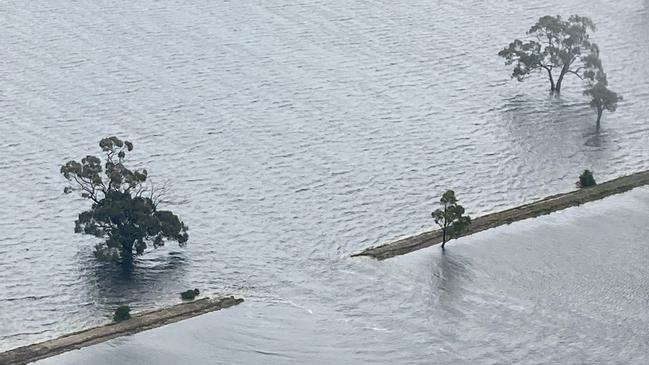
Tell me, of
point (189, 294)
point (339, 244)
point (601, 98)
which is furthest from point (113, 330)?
point (601, 98)

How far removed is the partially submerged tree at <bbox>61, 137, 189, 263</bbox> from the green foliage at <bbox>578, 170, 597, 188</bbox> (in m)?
41.9

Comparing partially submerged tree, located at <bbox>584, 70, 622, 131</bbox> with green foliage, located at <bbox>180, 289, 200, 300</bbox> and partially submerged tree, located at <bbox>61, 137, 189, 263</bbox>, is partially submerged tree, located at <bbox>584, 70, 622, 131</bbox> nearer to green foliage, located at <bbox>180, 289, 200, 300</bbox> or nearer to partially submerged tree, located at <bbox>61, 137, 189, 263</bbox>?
partially submerged tree, located at <bbox>61, 137, 189, 263</bbox>

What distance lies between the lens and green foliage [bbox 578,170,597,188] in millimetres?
179250

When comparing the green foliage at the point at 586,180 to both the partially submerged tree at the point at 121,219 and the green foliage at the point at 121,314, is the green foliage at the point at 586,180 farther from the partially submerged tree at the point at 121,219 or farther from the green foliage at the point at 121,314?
the green foliage at the point at 121,314

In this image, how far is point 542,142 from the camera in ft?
630

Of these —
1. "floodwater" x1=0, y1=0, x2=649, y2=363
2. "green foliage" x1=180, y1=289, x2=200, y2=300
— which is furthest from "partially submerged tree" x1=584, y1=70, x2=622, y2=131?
"green foliage" x1=180, y1=289, x2=200, y2=300

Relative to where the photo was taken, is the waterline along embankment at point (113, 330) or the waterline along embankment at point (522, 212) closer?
the waterline along embankment at point (113, 330)

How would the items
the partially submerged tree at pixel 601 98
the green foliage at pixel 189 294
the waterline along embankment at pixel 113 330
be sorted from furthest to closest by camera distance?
the partially submerged tree at pixel 601 98
the green foliage at pixel 189 294
the waterline along embankment at pixel 113 330

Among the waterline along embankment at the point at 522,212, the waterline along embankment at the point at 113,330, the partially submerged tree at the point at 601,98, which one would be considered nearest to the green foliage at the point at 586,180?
the waterline along embankment at the point at 522,212

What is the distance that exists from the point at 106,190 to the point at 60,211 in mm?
11316

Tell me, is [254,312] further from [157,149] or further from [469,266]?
[157,149]

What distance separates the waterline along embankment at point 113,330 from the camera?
14450 cm

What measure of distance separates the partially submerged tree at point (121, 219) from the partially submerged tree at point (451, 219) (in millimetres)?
23348

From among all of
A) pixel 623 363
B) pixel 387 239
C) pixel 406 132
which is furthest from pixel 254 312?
pixel 406 132
